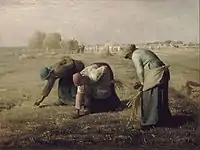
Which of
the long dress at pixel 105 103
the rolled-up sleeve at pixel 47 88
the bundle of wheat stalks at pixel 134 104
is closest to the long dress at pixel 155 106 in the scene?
the bundle of wheat stalks at pixel 134 104

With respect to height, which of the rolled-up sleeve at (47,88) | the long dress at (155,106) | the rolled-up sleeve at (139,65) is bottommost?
the long dress at (155,106)

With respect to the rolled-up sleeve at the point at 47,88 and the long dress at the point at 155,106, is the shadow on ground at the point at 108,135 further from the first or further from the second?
the rolled-up sleeve at the point at 47,88

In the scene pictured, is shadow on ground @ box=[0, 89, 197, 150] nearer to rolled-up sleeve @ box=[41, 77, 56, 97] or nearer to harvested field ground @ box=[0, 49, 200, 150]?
harvested field ground @ box=[0, 49, 200, 150]

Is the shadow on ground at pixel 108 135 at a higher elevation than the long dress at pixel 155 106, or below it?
below

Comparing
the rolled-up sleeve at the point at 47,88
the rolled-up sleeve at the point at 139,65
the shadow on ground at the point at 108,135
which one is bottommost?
the shadow on ground at the point at 108,135

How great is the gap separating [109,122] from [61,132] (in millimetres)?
264

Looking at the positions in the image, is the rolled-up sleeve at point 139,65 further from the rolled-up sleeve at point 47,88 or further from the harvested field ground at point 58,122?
the rolled-up sleeve at point 47,88

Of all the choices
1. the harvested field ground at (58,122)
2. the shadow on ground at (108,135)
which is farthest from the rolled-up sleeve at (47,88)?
the shadow on ground at (108,135)

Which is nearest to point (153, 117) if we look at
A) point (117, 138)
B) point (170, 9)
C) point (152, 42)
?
point (117, 138)

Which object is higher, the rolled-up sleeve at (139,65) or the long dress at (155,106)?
the rolled-up sleeve at (139,65)

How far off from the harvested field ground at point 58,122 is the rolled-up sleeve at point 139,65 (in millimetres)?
27

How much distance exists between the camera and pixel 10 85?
2.34 m

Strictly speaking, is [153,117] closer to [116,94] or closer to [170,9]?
[116,94]

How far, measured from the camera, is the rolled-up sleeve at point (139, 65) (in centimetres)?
237
